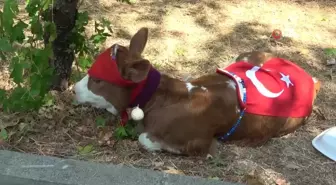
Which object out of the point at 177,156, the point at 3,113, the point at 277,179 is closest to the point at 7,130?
the point at 3,113

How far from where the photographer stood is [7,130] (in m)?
3.84

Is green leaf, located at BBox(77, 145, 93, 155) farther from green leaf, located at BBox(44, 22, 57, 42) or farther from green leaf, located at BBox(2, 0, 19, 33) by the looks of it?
green leaf, located at BBox(2, 0, 19, 33)

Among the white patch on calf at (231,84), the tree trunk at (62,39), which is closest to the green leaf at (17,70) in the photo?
the tree trunk at (62,39)

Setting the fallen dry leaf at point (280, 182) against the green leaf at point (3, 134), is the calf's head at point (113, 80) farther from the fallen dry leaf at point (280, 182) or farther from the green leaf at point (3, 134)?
the fallen dry leaf at point (280, 182)

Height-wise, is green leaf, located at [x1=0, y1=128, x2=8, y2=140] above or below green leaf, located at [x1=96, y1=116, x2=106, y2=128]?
above

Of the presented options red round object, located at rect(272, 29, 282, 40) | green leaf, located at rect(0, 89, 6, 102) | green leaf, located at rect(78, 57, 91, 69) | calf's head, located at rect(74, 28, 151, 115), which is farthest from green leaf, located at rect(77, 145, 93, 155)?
red round object, located at rect(272, 29, 282, 40)

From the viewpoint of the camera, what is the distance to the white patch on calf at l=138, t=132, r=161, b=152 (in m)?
3.79

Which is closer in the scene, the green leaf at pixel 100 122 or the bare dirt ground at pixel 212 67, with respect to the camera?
the bare dirt ground at pixel 212 67

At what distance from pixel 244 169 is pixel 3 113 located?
67.0 inches

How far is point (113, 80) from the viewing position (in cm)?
376

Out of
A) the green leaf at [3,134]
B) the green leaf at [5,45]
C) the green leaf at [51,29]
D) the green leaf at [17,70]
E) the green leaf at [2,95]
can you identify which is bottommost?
the green leaf at [3,134]

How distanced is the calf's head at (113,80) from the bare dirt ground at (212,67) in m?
0.25

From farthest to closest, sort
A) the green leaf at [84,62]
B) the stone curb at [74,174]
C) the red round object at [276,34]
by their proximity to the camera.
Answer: the red round object at [276,34] → the green leaf at [84,62] → the stone curb at [74,174]

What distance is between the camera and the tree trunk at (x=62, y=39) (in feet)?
13.1
